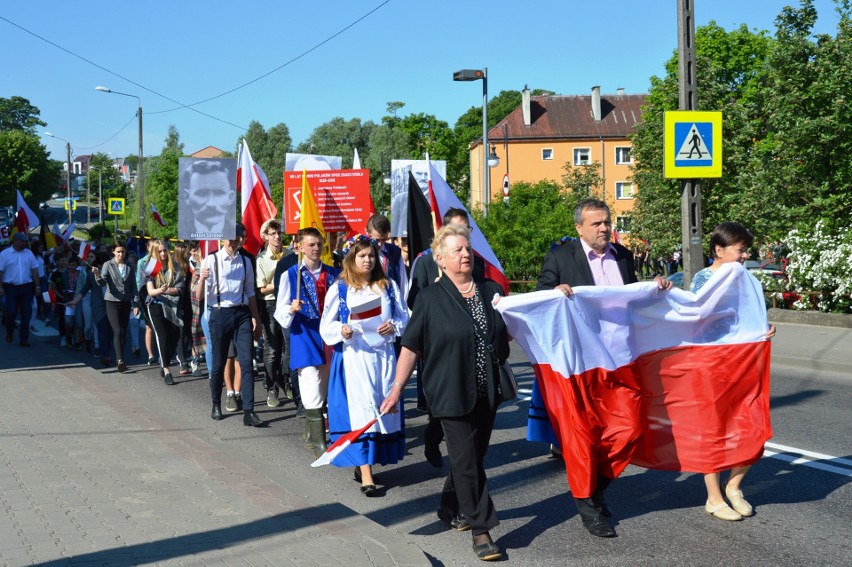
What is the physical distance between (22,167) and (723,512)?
342 feet

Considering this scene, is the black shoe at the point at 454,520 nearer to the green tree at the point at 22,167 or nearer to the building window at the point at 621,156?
the building window at the point at 621,156

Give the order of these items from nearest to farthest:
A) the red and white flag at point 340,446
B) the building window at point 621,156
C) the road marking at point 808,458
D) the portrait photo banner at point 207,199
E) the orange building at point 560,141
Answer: the red and white flag at point 340,446
the road marking at point 808,458
the portrait photo banner at point 207,199
the building window at point 621,156
the orange building at point 560,141

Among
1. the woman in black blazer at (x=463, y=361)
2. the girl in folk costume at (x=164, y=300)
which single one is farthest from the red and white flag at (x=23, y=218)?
the woman in black blazer at (x=463, y=361)

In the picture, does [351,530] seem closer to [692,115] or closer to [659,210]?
[692,115]

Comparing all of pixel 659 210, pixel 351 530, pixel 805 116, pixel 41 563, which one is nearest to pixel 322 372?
pixel 351 530

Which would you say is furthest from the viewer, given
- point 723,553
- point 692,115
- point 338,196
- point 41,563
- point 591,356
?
point 692,115

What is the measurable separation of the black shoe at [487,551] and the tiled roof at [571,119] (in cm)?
8053

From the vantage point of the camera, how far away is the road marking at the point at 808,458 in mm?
7277

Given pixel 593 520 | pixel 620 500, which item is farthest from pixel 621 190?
pixel 593 520

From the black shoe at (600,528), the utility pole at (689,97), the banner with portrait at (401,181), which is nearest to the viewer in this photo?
the black shoe at (600,528)

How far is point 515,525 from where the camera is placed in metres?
6.09

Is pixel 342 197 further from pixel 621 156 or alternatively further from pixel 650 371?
pixel 621 156

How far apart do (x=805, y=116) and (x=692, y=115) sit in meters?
7.66

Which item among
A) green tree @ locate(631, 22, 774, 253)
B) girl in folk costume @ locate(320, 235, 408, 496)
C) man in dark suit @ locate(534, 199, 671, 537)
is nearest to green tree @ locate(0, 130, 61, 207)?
green tree @ locate(631, 22, 774, 253)
